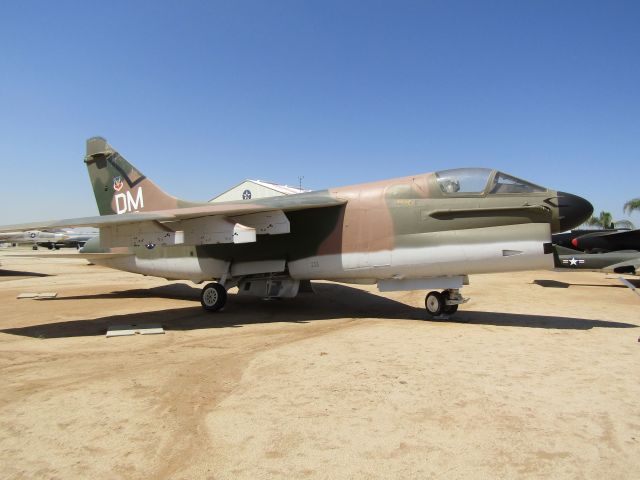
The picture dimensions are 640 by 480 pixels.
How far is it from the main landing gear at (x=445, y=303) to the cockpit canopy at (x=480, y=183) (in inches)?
88.3

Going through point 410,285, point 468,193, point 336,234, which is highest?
point 468,193

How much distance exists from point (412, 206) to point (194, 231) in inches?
189

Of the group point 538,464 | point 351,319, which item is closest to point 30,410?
point 538,464

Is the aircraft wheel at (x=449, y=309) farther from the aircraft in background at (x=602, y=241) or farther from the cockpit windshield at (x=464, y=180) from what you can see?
the aircraft in background at (x=602, y=241)

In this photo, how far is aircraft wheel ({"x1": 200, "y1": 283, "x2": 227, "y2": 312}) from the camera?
9945 millimetres

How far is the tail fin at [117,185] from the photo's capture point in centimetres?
1239

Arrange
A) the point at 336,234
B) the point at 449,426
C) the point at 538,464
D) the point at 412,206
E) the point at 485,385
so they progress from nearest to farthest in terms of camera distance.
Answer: the point at 538,464, the point at 449,426, the point at 485,385, the point at 412,206, the point at 336,234

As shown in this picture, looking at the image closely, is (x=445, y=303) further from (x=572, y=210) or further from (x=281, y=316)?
(x=281, y=316)

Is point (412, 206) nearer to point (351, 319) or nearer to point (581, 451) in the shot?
point (351, 319)

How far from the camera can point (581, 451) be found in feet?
10.1

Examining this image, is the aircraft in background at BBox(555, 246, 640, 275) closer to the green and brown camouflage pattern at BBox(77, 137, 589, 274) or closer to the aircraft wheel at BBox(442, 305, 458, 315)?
the aircraft wheel at BBox(442, 305, 458, 315)

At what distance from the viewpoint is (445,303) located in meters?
8.73

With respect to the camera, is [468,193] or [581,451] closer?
[581,451]

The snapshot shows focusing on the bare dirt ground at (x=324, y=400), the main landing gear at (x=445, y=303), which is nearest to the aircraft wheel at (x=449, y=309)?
the main landing gear at (x=445, y=303)
